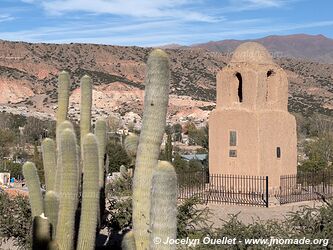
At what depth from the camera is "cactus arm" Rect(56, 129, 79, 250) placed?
25.2 feet

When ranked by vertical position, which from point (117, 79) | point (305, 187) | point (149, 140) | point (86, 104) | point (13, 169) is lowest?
point (13, 169)

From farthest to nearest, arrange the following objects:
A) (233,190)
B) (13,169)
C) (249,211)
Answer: (13,169) → (233,190) → (249,211)

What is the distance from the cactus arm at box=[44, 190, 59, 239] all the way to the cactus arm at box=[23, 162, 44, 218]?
1.16ft

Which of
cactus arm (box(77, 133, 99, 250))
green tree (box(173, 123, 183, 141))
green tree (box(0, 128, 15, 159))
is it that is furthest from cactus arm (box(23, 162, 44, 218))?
green tree (box(173, 123, 183, 141))

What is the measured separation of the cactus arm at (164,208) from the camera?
5125 mm

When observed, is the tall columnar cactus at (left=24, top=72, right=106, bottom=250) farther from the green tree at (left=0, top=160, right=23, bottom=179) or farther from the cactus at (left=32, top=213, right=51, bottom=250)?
the green tree at (left=0, top=160, right=23, bottom=179)

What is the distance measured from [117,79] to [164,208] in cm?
9129

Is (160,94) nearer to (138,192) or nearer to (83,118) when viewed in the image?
(138,192)

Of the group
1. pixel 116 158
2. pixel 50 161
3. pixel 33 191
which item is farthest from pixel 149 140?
pixel 116 158

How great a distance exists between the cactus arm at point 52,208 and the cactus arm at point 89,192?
507 millimetres

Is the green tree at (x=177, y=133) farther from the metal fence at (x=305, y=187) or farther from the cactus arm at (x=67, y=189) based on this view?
the cactus arm at (x=67, y=189)

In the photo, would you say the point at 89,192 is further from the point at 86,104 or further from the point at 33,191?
the point at 86,104

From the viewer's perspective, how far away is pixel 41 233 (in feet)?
24.2

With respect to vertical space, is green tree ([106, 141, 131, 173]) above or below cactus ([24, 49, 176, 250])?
below
